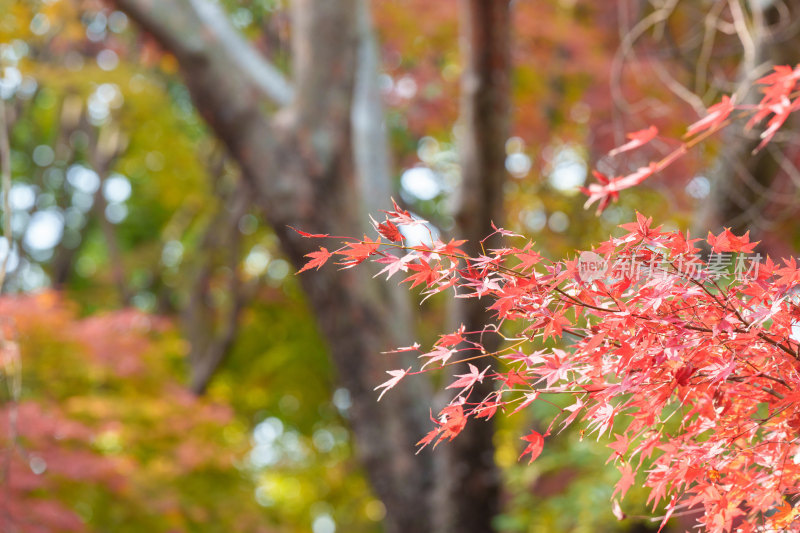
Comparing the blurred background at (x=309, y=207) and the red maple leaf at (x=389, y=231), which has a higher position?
the red maple leaf at (x=389, y=231)

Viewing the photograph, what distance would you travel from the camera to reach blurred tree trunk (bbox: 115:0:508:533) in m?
2.51

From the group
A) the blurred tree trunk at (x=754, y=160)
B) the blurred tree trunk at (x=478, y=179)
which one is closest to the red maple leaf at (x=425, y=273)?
the blurred tree trunk at (x=478, y=179)

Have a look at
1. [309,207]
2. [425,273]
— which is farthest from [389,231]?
[309,207]

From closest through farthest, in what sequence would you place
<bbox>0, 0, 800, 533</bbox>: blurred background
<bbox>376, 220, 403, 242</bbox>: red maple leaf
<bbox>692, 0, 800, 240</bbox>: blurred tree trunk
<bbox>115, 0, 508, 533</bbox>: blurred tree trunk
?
<bbox>376, 220, 403, 242</bbox>: red maple leaf
<bbox>692, 0, 800, 240</bbox>: blurred tree trunk
<bbox>0, 0, 800, 533</bbox>: blurred background
<bbox>115, 0, 508, 533</bbox>: blurred tree trunk

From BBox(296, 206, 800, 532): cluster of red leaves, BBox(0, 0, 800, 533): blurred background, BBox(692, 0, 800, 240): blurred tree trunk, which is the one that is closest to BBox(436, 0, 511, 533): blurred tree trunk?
BBox(0, 0, 800, 533): blurred background

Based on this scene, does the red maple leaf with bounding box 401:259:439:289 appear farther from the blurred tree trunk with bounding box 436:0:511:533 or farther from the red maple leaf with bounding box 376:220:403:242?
the blurred tree trunk with bounding box 436:0:511:533

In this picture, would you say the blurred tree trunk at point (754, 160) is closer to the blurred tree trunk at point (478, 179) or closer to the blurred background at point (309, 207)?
the blurred background at point (309, 207)

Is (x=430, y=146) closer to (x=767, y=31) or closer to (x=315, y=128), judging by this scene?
(x=315, y=128)

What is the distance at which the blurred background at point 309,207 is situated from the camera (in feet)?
7.86

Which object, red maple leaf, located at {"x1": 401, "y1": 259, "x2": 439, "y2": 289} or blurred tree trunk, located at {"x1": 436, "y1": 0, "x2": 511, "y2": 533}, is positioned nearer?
red maple leaf, located at {"x1": 401, "y1": 259, "x2": 439, "y2": 289}

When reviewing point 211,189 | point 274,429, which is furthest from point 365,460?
Answer: point 274,429

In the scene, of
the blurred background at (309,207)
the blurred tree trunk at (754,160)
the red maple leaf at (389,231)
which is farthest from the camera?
the blurred background at (309,207)

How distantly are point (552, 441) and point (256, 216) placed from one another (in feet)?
11.5

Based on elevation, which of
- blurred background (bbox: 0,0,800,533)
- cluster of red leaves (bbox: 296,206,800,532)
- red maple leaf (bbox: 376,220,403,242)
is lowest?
blurred background (bbox: 0,0,800,533)
